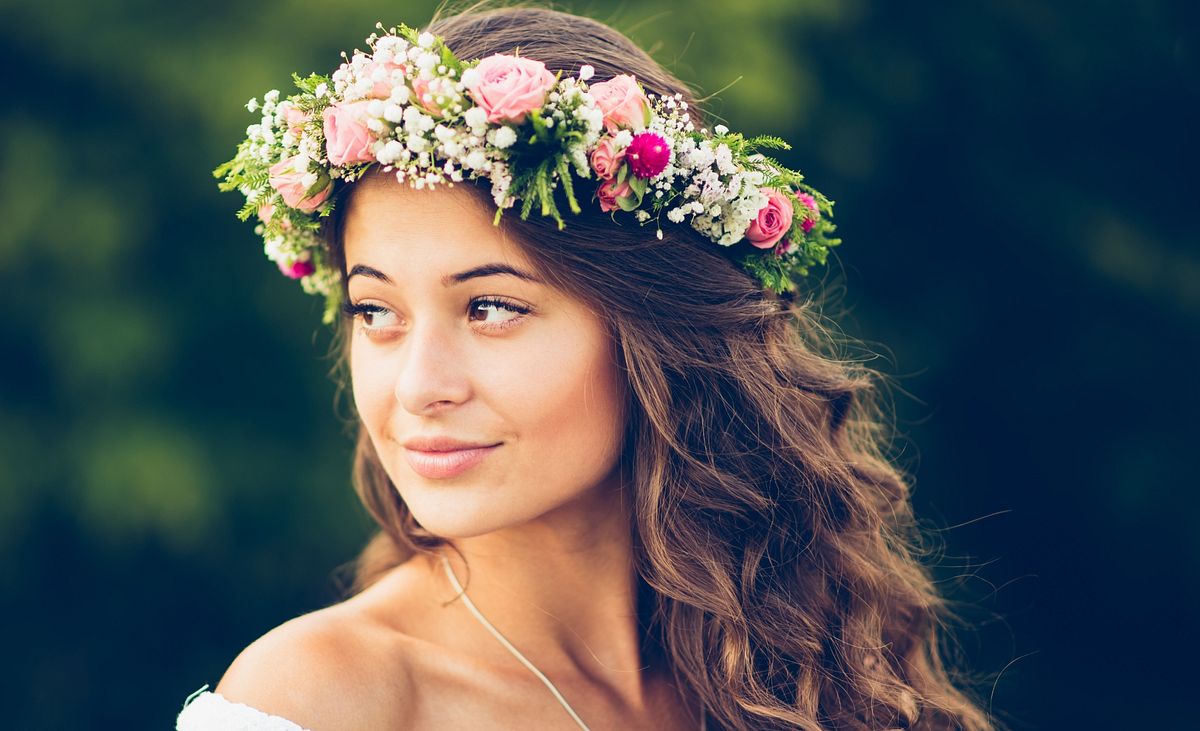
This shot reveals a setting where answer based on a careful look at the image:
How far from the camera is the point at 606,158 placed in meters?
2.32

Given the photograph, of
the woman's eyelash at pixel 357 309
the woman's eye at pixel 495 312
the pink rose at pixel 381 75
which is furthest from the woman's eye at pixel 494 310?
the pink rose at pixel 381 75

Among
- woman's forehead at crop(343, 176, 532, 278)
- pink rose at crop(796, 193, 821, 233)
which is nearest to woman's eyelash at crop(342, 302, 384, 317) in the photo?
woman's forehead at crop(343, 176, 532, 278)

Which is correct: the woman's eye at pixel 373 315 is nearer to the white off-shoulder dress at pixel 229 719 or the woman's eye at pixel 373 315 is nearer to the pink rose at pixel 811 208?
the white off-shoulder dress at pixel 229 719

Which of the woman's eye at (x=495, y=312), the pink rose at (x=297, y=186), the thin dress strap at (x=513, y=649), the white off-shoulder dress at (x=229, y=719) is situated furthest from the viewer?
the thin dress strap at (x=513, y=649)

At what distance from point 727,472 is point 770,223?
59 cm

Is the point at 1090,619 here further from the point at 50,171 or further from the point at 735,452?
the point at 50,171

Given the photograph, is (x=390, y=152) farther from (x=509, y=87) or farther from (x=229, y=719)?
(x=229, y=719)

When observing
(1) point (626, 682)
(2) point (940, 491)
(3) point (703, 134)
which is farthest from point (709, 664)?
(2) point (940, 491)

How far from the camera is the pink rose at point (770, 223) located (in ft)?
8.50

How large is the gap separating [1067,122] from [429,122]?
3346 mm

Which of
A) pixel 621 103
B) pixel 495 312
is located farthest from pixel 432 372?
pixel 621 103

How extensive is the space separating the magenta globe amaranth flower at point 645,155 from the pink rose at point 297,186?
0.66 metres

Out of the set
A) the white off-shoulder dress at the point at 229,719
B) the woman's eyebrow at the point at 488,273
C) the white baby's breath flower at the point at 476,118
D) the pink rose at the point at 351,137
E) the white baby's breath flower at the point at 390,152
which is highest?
the pink rose at the point at 351,137

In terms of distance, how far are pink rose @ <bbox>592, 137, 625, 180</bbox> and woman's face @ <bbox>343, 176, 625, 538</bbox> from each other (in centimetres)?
24
